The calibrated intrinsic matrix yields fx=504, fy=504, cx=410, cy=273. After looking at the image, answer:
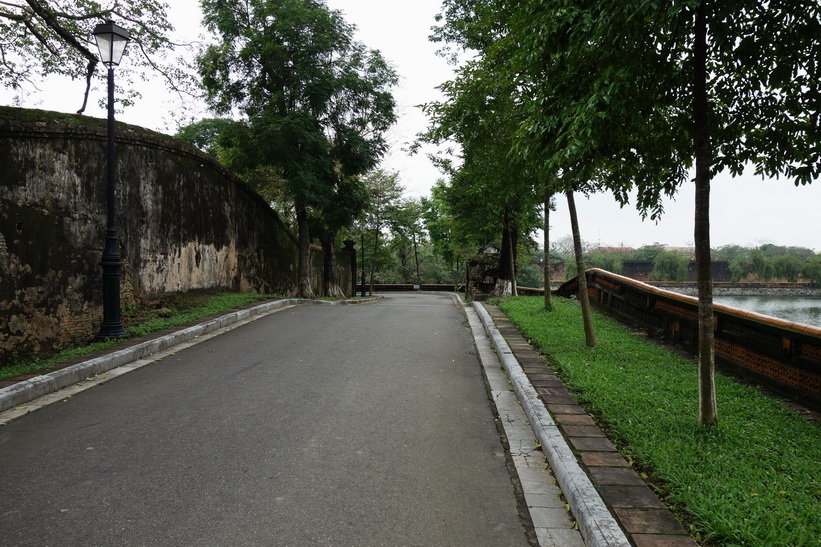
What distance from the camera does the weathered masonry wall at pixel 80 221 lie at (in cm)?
694

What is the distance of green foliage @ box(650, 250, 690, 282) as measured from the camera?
123ft

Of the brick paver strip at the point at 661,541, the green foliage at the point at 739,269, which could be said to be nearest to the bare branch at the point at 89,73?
the brick paver strip at the point at 661,541

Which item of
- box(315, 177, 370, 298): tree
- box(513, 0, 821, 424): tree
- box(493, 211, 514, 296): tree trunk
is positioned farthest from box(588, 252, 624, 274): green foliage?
box(513, 0, 821, 424): tree

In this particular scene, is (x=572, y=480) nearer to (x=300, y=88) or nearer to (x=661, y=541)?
(x=661, y=541)

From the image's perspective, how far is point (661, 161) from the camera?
4.84 meters

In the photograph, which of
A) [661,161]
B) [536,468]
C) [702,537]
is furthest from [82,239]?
[702,537]

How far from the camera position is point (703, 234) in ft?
13.2

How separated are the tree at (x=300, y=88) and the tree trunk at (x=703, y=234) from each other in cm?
1293

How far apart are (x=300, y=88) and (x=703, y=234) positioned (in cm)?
1489

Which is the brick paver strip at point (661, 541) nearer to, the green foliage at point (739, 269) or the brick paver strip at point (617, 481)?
the brick paver strip at point (617, 481)

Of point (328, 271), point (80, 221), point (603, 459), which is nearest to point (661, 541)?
point (603, 459)

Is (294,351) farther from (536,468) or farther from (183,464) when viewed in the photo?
(536,468)

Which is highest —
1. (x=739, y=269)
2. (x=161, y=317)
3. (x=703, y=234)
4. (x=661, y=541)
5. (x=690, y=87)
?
(x=690, y=87)

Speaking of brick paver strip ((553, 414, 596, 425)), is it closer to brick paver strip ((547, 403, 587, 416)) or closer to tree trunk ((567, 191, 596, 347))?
brick paver strip ((547, 403, 587, 416))
